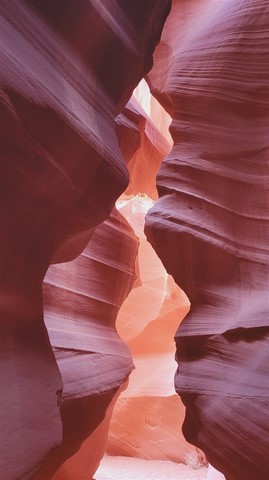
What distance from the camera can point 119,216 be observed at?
12.4 ft

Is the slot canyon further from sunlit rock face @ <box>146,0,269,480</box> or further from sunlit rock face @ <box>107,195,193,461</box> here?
sunlit rock face @ <box>107,195,193,461</box>

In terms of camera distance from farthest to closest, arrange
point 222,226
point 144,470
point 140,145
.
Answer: point 144,470 < point 140,145 < point 222,226

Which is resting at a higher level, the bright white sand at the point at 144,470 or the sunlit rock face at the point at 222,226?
the sunlit rock face at the point at 222,226

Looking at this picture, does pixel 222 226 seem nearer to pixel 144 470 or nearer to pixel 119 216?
pixel 119 216

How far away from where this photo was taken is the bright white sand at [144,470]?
4781 mm

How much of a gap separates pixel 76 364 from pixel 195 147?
1.27 meters

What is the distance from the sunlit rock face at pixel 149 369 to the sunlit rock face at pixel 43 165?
3982 millimetres

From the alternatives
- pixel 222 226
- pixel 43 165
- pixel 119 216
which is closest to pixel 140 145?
pixel 119 216

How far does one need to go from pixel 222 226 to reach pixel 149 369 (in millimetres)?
3609

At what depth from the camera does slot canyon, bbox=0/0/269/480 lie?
1455 mm

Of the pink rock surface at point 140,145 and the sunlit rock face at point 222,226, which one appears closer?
the sunlit rock face at point 222,226

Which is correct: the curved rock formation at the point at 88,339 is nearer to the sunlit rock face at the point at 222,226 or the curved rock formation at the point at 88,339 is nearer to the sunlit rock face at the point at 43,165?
the sunlit rock face at the point at 222,226

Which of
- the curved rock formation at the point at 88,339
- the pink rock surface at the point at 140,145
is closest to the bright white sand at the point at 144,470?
the curved rock formation at the point at 88,339

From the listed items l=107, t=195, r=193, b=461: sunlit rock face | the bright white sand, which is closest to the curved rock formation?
the bright white sand
